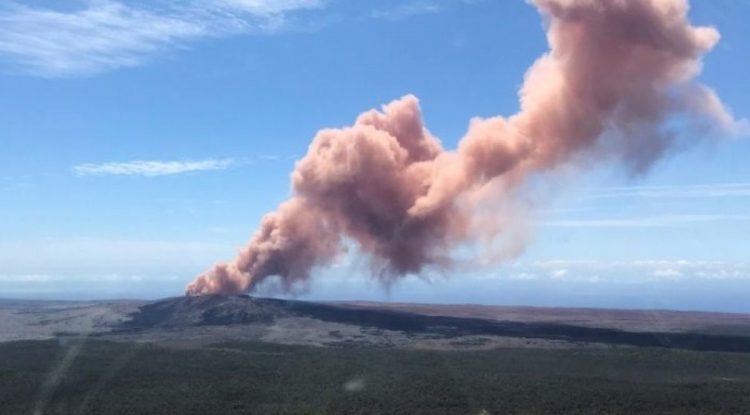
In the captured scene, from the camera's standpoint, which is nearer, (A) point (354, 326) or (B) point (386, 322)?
(A) point (354, 326)

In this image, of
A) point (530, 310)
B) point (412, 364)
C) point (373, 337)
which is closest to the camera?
point (412, 364)

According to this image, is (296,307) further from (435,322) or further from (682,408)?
(682,408)

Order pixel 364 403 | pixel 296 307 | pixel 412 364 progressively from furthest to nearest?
pixel 296 307 < pixel 412 364 < pixel 364 403

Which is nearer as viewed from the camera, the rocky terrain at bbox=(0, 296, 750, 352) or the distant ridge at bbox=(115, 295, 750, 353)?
the rocky terrain at bbox=(0, 296, 750, 352)

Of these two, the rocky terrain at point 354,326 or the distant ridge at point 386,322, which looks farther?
the distant ridge at point 386,322

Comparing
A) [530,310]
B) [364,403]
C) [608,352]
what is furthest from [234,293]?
[364,403]

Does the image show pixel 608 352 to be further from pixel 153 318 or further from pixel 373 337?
pixel 153 318

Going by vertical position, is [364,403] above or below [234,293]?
below

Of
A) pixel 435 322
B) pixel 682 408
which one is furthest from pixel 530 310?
pixel 682 408

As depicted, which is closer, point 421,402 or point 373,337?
point 421,402

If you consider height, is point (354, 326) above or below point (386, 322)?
below
